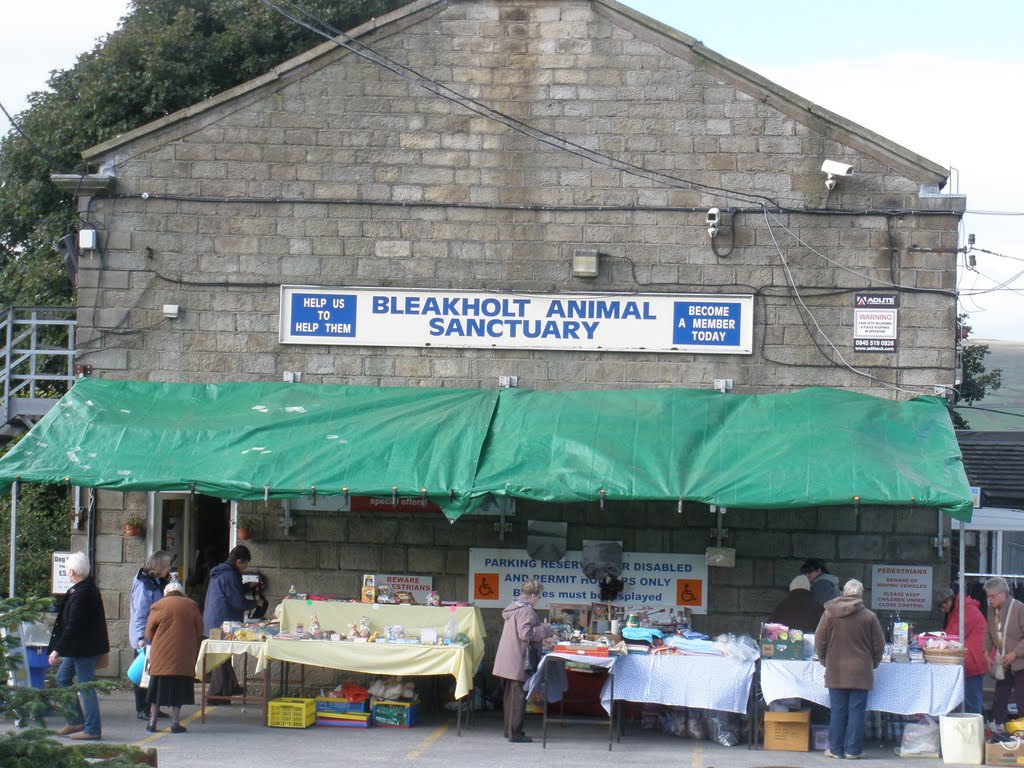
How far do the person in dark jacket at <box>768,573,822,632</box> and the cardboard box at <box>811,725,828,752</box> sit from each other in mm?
1017

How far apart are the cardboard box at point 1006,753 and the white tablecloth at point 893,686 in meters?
0.51

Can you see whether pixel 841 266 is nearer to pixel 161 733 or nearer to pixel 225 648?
pixel 225 648

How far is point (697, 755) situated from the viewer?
10953mm

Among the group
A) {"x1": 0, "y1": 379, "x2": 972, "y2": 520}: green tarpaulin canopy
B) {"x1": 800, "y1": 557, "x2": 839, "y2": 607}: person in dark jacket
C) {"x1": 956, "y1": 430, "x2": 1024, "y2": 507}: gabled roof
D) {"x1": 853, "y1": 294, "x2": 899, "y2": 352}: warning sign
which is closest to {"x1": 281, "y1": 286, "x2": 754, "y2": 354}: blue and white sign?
{"x1": 0, "y1": 379, "x2": 972, "y2": 520}: green tarpaulin canopy

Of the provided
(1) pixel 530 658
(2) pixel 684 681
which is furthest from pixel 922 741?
(1) pixel 530 658

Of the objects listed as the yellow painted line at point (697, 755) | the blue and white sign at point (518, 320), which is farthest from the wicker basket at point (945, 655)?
the blue and white sign at point (518, 320)

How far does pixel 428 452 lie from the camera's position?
12008mm

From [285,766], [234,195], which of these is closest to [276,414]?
[234,195]

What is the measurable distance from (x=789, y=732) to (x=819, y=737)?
0.98 feet

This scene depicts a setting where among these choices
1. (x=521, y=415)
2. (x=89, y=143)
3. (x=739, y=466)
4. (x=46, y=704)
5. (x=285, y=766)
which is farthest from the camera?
(x=89, y=143)

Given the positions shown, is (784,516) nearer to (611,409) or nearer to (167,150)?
(611,409)

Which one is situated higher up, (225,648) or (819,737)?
(225,648)

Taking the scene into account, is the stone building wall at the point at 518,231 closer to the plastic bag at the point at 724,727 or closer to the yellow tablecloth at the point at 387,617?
the yellow tablecloth at the point at 387,617

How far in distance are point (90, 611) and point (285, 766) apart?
2374 millimetres
